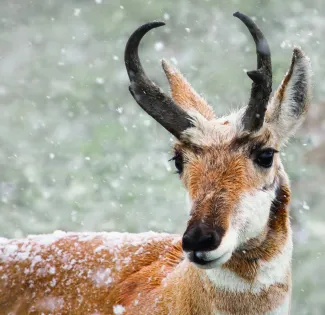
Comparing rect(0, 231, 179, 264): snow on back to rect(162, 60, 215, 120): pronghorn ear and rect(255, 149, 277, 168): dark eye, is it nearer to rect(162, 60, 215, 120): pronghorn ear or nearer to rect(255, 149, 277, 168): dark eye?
rect(162, 60, 215, 120): pronghorn ear

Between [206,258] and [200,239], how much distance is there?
0.11 m

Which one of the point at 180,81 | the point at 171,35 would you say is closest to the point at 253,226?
the point at 180,81

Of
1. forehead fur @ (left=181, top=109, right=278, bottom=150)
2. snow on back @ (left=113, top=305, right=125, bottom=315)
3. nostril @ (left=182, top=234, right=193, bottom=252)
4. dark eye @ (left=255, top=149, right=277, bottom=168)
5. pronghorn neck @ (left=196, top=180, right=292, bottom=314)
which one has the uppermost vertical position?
forehead fur @ (left=181, top=109, right=278, bottom=150)

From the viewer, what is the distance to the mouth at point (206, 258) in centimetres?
416

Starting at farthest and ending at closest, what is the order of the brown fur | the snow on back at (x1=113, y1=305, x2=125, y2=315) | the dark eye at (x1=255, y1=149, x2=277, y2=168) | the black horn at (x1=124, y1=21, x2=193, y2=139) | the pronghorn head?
1. the snow on back at (x1=113, y1=305, x2=125, y2=315)
2. the black horn at (x1=124, y1=21, x2=193, y2=139)
3. the dark eye at (x1=255, y1=149, x2=277, y2=168)
4. the brown fur
5. the pronghorn head

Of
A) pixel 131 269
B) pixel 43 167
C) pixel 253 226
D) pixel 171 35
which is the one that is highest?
pixel 253 226

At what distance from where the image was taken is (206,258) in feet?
13.7

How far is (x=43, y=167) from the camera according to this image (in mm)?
12922

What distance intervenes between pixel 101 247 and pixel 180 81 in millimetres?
1293

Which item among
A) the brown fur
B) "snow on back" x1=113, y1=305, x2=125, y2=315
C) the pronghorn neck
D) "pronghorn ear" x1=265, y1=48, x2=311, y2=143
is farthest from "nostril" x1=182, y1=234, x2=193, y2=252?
"snow on back" x1=113, y1=305, x2=125, y2=315

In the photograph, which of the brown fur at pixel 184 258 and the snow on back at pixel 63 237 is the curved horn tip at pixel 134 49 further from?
the snow on back at pixel 63 237

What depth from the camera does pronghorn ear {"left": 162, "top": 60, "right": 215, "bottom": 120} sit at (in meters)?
5.50

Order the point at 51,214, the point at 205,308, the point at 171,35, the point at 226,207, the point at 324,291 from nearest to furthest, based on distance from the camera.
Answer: the point at 226,207, the point at 205,308, the point at 324,291, the point at 51,214, the point at 171,35

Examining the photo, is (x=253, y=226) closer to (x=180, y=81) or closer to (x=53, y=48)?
(x=180, y=81)
